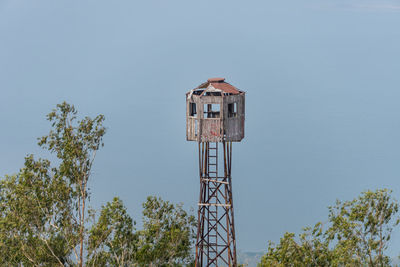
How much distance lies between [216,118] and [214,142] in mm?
1272

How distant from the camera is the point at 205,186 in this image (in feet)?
103

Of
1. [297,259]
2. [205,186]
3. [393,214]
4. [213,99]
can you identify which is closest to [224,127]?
[213,99]

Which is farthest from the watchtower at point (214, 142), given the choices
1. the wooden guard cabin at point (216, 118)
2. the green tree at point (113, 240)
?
the green tree at point (113, 240)

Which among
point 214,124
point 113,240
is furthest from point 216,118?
point 113,240

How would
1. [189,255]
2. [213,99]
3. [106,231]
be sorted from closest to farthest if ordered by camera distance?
1. [213,99]
2. [106,231]
3. [189,255]

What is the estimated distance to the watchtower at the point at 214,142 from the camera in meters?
30.1

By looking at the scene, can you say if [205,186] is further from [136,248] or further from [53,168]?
[53,168]

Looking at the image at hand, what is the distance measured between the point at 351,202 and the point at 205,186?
7.57m

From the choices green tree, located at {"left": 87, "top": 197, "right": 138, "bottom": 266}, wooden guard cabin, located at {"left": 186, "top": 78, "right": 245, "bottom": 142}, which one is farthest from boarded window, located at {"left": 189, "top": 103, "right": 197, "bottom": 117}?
green tree, located at {"left": 87, "top": 197, "right": 138, "bottom": 266}

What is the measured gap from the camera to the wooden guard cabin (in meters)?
30.0

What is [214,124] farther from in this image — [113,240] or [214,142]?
[113,240]

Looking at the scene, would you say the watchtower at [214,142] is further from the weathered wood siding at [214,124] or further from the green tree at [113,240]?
the green tree at [113,240]

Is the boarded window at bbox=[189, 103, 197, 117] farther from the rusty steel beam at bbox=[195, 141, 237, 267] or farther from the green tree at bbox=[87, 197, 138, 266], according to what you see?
the green tree at bbox=[87, 197, 138, 266]

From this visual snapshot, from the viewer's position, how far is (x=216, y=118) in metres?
30.0
